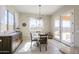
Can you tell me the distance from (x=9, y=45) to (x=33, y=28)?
716 cm

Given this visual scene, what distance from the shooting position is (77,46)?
18.8ft

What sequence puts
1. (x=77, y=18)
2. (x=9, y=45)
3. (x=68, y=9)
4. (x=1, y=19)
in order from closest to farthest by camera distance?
(x=9, y=45) → (x=1, y=19) → (x=77, y=18) → (x=68, y=9)

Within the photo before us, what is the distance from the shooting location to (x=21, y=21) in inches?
443

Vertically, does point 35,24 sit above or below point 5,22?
above

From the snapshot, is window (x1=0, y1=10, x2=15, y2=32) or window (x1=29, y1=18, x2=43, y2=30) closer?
window (x1=0, y1=10, x2=15, y2=32)

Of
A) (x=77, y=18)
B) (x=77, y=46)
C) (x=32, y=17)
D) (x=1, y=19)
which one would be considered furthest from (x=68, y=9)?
(x=32, y=17)

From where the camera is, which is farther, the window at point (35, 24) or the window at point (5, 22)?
the window at point (35, 24)

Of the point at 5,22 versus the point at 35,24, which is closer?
the point at 5,22
